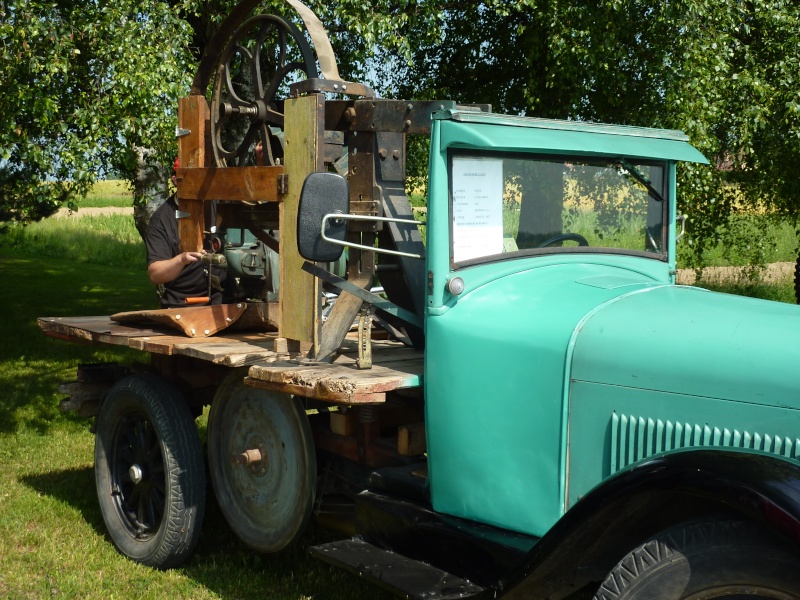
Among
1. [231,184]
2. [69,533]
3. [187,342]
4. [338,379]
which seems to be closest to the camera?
[338,379]

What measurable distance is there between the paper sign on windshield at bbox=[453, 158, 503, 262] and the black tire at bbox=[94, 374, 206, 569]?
1837mm

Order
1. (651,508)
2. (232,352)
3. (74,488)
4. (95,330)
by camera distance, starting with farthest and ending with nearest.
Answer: (74,488) < (95,330) < (232,352) < (651,508)

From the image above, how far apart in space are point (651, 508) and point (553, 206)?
1373 millimetres

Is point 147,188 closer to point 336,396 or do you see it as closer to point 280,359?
point 280,359

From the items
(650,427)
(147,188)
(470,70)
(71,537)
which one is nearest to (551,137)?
(650,427)

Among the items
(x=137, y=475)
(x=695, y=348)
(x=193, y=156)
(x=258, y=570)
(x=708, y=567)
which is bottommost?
(x=258, y=570)

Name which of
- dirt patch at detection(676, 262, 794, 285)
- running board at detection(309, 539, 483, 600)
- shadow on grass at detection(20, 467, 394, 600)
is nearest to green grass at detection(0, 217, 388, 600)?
shadow on grass at detection(20, 467, 394, 600)

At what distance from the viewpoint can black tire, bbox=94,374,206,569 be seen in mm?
4492

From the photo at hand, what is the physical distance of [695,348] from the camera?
9.48ft

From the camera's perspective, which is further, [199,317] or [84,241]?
[84,241]

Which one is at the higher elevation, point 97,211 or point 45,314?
point 97,211

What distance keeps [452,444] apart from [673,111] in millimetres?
6212

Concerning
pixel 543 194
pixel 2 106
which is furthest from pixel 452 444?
pixel 2 106

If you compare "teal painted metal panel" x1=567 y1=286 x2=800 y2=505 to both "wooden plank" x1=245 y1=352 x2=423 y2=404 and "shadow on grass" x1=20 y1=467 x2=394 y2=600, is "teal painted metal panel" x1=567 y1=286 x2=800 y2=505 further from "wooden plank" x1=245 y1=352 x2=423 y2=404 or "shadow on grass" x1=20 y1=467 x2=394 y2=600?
"shadow on grass" x1=20 y1=467 x2=394 y2=600
